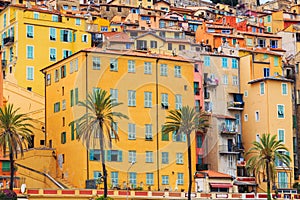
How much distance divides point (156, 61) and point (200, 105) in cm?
874

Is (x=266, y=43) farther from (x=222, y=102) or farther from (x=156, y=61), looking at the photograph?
(x=156, y=61)

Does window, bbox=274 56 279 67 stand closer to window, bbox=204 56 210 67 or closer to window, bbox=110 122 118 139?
window, bbox=204 56 210 67

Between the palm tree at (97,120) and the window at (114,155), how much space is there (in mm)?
1736

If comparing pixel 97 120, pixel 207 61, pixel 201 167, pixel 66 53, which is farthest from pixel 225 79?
pixel 97 120

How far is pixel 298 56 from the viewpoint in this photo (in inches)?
3681

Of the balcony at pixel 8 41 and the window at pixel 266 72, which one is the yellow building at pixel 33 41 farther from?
the window at pixel 266 72

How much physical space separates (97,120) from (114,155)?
696 cm

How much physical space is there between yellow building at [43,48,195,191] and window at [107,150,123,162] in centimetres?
3

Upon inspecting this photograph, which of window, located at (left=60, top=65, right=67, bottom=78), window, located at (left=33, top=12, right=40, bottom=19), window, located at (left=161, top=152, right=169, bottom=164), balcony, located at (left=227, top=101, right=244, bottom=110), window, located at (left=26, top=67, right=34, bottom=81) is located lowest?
window, located at (left=161, top=152, right=169, bottom=164)

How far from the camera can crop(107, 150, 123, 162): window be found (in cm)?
6856

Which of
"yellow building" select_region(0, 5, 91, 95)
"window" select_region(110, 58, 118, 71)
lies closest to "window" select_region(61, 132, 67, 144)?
"window" select_region(110, 58, 118, 71)

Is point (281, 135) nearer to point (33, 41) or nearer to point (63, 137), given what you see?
point (63, 137)

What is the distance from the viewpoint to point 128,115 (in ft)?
230

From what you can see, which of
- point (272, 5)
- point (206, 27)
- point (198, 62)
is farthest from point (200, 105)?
point (272, 5)
